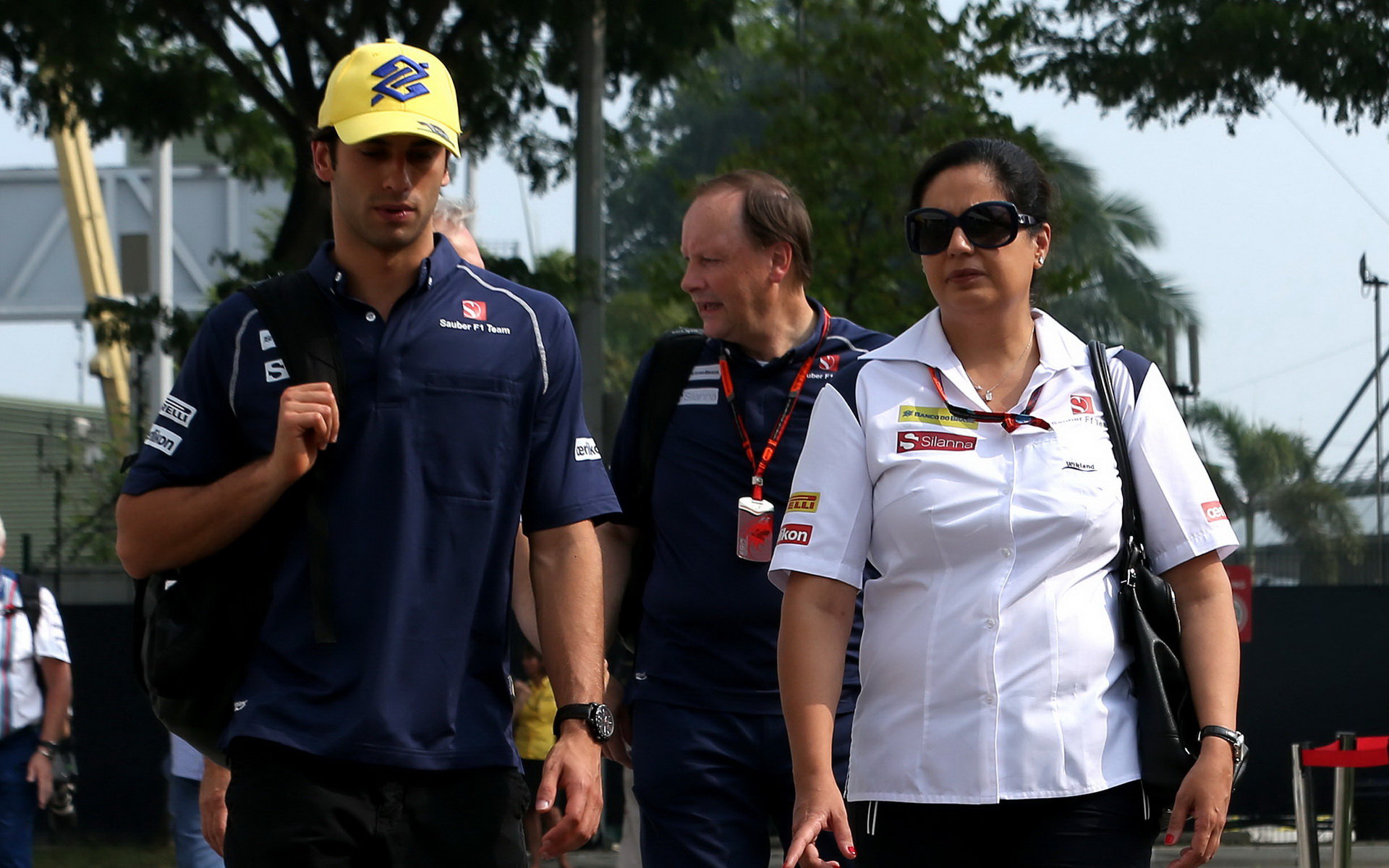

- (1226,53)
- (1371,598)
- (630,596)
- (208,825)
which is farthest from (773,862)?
(208,825)

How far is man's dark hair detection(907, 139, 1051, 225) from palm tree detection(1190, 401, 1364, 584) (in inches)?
437

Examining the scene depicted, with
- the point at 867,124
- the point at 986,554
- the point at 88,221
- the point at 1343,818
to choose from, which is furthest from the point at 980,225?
the point at 88,221

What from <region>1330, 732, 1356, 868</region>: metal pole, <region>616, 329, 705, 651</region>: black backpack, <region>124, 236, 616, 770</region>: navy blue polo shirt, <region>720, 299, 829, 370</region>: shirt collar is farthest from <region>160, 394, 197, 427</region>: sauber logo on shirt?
<region>1330, 732, 1356, 868</region>: metal pole

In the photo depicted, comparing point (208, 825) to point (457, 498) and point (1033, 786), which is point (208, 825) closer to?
point (457, 498)

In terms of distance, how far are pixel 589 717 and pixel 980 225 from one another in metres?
1.15

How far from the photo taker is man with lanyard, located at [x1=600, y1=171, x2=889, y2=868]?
15.5 feet

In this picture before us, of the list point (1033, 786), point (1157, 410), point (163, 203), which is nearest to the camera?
point (1033, 786)

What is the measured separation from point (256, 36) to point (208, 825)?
10.7 metres

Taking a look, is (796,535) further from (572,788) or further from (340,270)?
(340,270)

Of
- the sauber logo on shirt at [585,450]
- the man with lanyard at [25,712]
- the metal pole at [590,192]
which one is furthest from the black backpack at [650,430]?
the metal pole at [590,192]

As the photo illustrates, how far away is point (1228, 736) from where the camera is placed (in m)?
3.38

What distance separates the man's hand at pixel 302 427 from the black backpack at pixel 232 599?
100mm

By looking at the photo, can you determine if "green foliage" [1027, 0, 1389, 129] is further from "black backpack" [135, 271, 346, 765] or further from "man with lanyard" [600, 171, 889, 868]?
"black backpack" [135, 271, 346, 765]

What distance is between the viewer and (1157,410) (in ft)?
11.9
